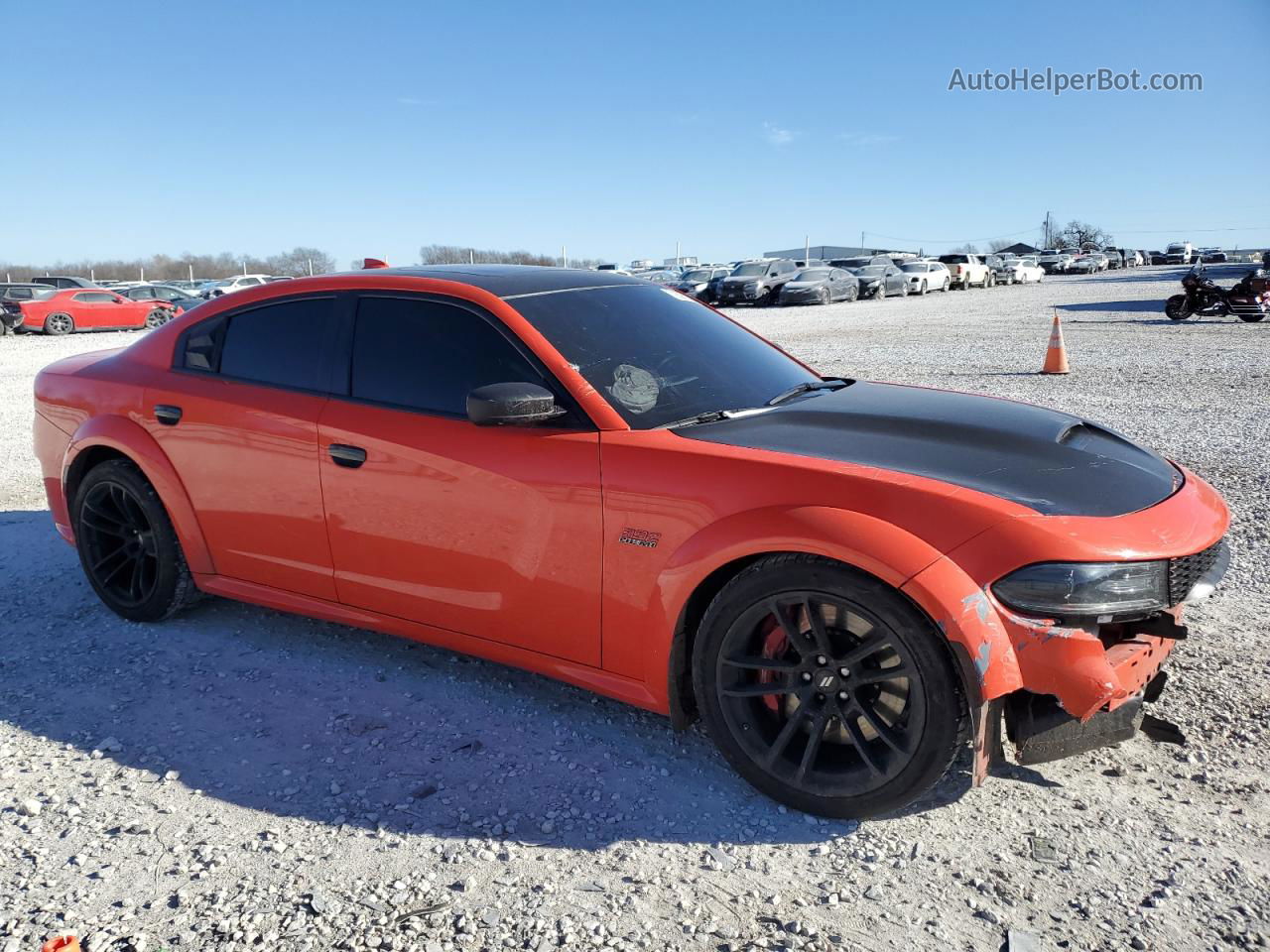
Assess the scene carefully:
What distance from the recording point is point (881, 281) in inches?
1446

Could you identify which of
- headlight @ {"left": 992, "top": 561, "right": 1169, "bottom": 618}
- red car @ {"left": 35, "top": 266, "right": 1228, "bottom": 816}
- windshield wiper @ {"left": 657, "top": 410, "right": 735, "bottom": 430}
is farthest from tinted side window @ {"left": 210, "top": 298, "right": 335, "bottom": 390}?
headlight @ {"left": 992, "top": 561, "right": 1169, "bottom": 618}

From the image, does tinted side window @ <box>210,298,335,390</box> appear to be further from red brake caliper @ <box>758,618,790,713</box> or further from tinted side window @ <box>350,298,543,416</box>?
red brake caliper @ <box>758,618,790,713</box>

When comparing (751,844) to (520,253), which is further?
(520,253)

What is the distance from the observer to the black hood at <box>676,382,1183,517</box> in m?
2.73

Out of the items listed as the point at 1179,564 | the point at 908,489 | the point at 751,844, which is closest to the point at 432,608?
the point at 751,844

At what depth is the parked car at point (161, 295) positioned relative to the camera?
29938 millimetres

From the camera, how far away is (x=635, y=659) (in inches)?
118

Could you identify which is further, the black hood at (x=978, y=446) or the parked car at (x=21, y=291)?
the parked car at (x=21, y=291)

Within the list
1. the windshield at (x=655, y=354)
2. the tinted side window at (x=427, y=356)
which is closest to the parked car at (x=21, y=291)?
the tinted side window at (x=427, y=356)

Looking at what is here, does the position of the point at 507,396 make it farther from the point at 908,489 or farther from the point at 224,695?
the point at 224,695

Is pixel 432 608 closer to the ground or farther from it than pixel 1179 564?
closer to the ground

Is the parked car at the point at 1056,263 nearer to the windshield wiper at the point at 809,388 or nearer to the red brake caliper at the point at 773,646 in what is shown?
the windshield wiper at the point at 809,388

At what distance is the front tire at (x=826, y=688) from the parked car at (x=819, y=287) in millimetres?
30347

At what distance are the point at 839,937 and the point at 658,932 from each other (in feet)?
1.43
